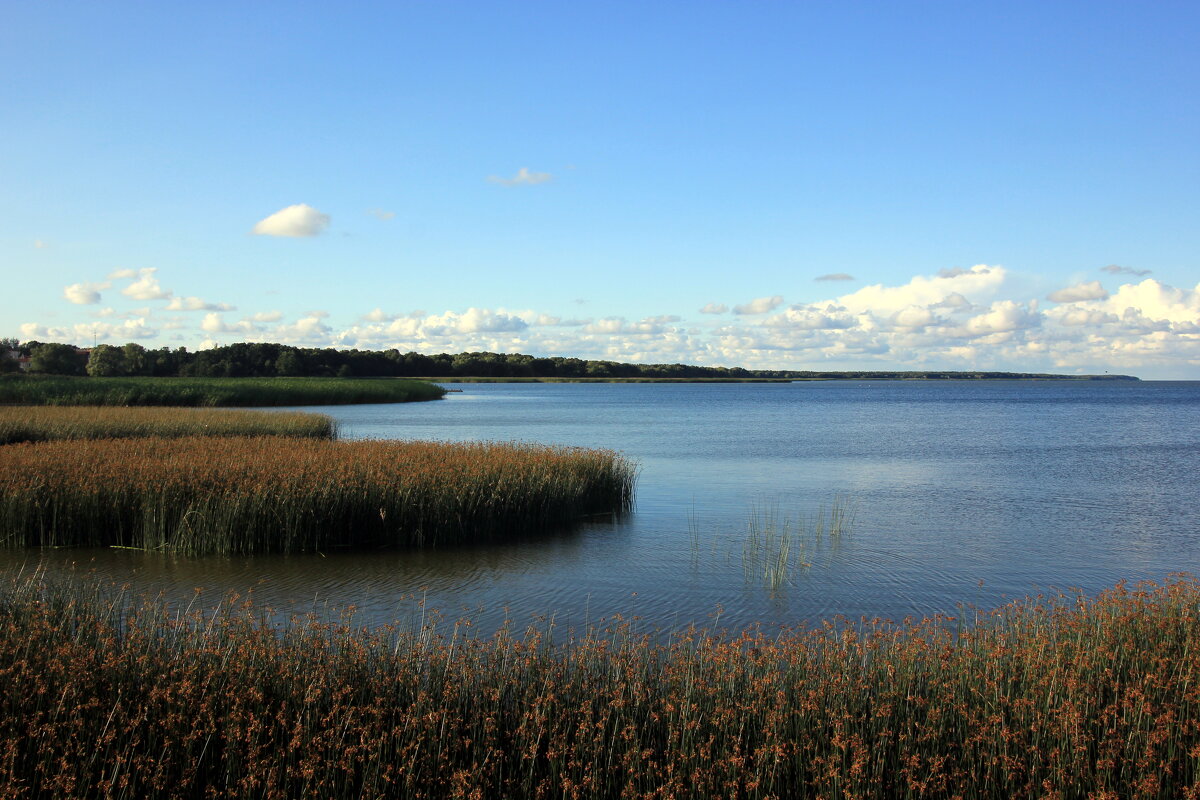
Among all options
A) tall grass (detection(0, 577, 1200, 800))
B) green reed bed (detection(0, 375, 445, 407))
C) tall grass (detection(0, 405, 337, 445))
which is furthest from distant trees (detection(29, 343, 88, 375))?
tall grass (detection(0, 577, 1200, 800))

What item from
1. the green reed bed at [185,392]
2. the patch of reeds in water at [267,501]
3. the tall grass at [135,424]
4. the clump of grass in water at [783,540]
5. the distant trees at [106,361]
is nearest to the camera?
the clump of grass in water at [783,540]

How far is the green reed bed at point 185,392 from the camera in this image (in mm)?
45094

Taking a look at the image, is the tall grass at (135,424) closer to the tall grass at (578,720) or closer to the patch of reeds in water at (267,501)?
the patch of reeds in water at (267,501)

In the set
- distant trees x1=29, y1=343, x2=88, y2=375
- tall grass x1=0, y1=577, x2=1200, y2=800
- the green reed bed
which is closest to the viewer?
tall grass x1=0, y1=577, x2=1200, y2=800

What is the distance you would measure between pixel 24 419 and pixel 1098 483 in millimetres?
32351

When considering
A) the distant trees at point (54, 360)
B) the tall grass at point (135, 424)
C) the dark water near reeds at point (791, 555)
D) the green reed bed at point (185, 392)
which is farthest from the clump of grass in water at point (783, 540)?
the distant trees at point (54, 360)

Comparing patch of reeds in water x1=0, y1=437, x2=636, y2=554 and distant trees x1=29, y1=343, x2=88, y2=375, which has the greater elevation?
distant trees x1=29, y1=343, x2=88, y2=375

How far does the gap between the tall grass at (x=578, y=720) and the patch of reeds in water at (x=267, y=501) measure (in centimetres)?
735

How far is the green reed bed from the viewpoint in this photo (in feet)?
148

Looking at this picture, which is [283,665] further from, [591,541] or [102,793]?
[591,541]

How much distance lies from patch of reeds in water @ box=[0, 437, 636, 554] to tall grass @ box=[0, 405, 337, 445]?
784 centimetres

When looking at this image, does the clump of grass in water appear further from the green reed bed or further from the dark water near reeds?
the green reed bed

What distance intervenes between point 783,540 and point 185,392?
4748cm

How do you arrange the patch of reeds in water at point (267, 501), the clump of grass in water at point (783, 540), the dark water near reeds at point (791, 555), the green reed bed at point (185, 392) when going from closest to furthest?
the dark water near reeds at point (791, 555), the clump of grass in water at point (783, 540), the patch of reeds in water at point (267, 501), the green reed bed at point (185, 392)
